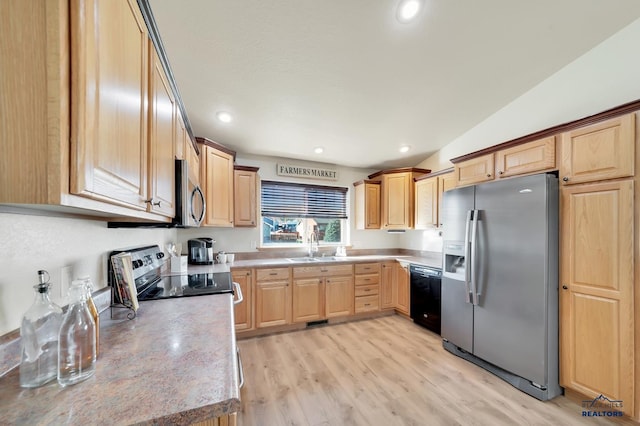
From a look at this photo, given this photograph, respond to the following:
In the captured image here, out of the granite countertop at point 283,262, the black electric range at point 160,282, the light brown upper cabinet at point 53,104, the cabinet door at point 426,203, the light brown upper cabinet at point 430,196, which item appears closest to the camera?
the light brown upper cabinet at point 53,104

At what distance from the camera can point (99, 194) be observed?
61 cm

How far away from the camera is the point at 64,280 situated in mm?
980

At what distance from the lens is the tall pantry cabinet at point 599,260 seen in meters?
1.64

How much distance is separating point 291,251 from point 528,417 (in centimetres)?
296

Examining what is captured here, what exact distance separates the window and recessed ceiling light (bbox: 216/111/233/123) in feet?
3.80

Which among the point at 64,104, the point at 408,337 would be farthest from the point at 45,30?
the point at 408,337

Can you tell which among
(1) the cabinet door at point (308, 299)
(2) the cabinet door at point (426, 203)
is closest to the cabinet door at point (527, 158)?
(2) the cabinet door at point (426, 203)

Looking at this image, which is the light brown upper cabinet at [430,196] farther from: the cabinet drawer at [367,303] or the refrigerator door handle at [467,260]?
the cabinet drawer at [367,303]

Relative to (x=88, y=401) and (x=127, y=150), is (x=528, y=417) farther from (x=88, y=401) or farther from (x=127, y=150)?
(x=127, y=150)

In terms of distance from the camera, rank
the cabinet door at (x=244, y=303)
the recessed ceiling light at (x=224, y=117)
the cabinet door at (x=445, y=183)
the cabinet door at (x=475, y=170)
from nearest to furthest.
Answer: the cabinet door at (x=475, y=170) → the recessed ceiling light at (x=224, y=117) → the cabinet door at (x=244, y=303) → the cabinet door at (x=445, y=183)

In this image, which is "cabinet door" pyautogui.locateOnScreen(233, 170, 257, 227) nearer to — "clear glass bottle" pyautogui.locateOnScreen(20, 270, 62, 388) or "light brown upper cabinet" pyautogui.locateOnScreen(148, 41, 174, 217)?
"light brown upper cabinet" pyautogui.locateOnScreen(148, 41, 174, 217)

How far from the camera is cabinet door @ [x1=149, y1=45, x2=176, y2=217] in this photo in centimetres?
104

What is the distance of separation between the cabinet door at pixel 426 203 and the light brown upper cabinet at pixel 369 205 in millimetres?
617

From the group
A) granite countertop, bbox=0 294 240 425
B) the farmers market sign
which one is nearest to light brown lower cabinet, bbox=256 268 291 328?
the farmers market sign
